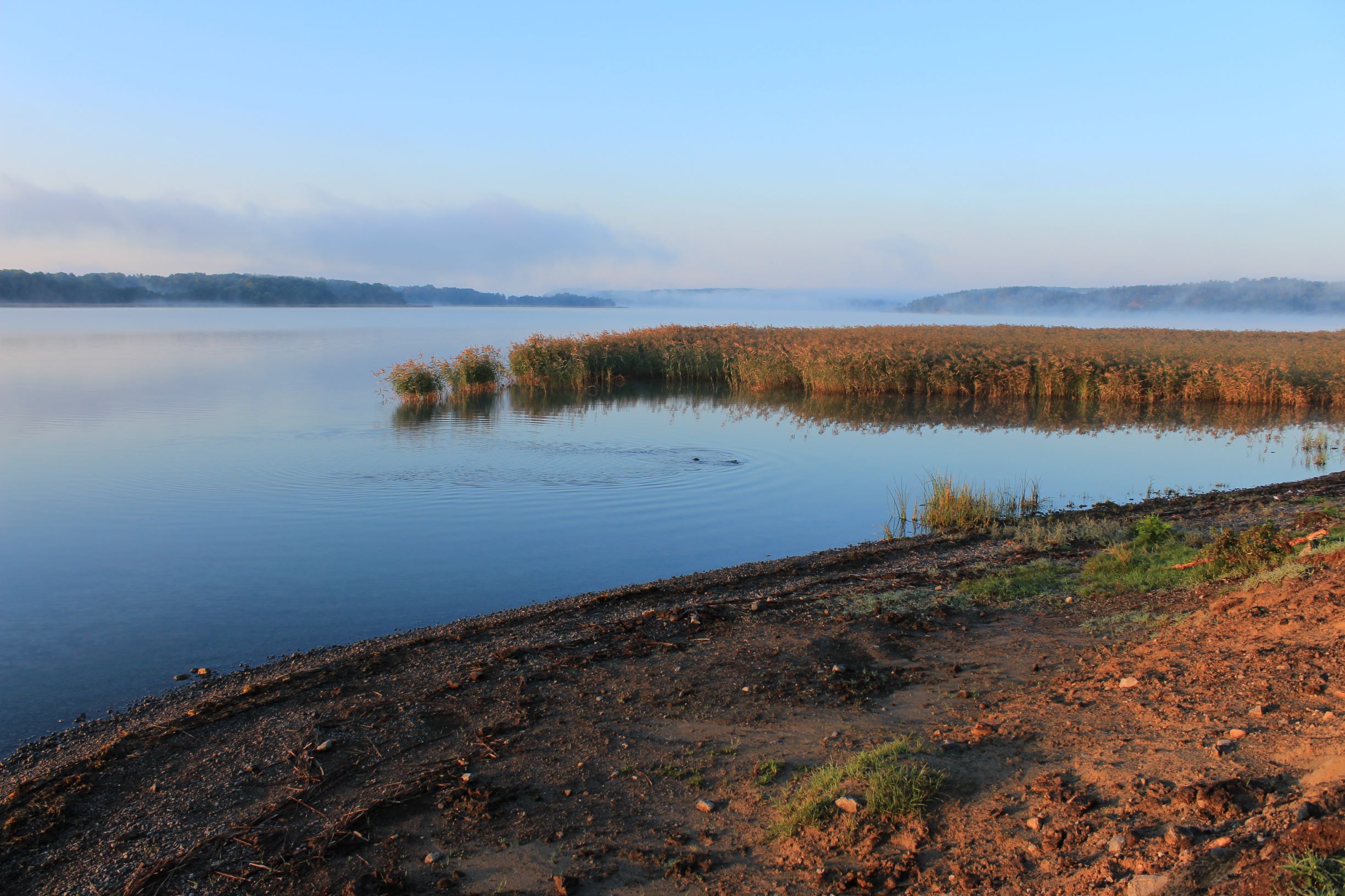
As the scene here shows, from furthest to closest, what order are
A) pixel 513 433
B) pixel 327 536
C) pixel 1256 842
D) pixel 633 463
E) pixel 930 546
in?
pixel 513 433 → pixel 633 463 → pixel 327 536 → pixel 930 546 → pixel 1256 842

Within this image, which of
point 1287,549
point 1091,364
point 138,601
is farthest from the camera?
point 1091,364

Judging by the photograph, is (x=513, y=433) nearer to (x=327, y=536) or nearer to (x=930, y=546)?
(x=327, y=536)

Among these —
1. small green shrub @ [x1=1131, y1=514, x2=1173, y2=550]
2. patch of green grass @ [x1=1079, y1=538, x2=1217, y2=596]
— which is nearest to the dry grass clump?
small green shrub @ [x1=1131, y1=514, x2=1173, y2=550]

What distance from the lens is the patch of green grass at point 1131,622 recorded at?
6.05 m

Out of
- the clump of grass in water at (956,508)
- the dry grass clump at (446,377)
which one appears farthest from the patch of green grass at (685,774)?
the dry grass clump at (446,377)

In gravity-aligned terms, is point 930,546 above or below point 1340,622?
below

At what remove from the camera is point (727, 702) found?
17.5 feet

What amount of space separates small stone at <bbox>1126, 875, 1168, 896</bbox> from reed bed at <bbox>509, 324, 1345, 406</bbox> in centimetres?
2596

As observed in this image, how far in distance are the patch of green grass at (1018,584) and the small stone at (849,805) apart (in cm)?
394

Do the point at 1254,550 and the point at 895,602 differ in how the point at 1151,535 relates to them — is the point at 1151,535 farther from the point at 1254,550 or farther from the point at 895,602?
the point at 895,602

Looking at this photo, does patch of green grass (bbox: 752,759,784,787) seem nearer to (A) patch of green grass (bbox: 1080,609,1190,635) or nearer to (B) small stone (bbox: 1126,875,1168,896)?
(B) small stone (bbox: 1126,875,1168,896)

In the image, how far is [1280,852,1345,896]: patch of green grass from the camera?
257cm

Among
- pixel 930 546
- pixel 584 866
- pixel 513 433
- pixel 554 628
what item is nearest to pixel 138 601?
pixel 554 628

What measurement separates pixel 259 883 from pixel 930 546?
791cm
